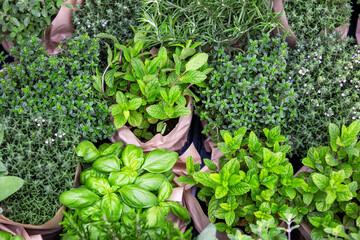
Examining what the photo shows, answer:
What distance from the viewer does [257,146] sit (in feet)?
4.27

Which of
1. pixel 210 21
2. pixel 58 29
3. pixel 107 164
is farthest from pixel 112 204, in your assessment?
pixel 58 29

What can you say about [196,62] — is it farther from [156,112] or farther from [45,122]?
[45,122]

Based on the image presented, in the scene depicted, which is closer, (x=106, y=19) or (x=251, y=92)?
(x=251, y=92)

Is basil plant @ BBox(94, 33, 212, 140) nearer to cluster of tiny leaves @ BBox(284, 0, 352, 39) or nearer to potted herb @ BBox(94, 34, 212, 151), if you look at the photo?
potted herb @ BBox(94, 34, 212, 151)

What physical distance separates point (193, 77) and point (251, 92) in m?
0.27

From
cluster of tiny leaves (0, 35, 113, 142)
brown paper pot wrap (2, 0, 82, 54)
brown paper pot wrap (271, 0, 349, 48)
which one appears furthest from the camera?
brown paper pot wrap (2, 0, 82, 54)

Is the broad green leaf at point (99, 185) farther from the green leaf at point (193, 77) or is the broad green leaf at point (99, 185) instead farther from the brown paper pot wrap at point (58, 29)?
the brown paper pot wrap at point (58, 29)

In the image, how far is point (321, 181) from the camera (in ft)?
3.87

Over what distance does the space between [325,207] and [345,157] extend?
239 millimetres

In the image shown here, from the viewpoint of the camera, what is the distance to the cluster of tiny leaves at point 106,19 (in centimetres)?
166

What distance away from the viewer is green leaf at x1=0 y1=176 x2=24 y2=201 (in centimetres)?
115

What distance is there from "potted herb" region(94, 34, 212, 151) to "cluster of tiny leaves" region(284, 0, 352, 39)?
0.52 metres

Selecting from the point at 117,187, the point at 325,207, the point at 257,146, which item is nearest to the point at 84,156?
the point at 117,187

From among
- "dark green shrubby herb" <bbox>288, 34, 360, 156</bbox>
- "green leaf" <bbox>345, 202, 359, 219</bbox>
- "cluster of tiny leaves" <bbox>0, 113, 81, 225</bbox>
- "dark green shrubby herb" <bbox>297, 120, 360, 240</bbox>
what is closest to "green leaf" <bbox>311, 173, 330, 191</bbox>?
"dark green shrubby herb" <bbox>297, 120, 360, 240</bbox>
